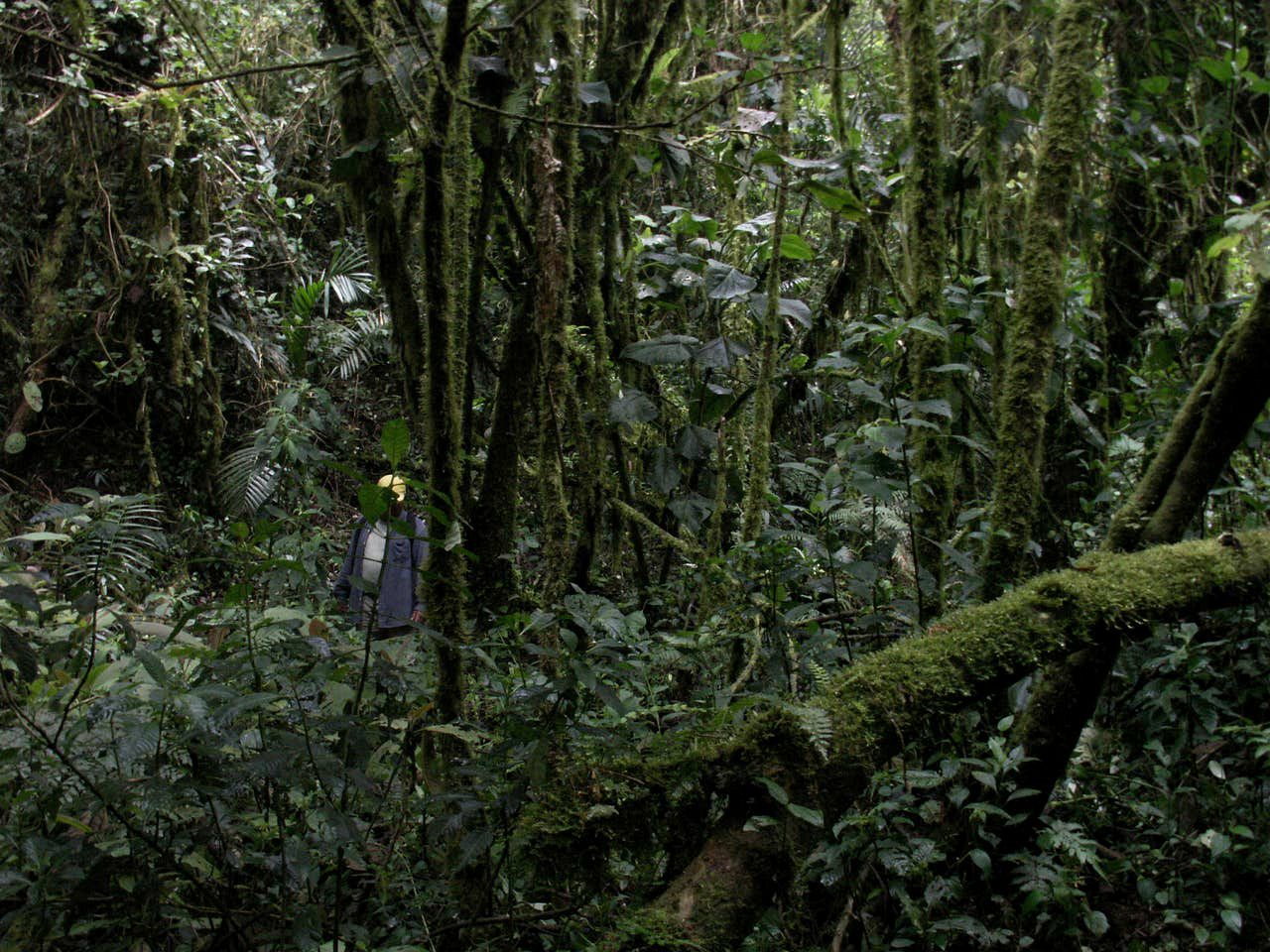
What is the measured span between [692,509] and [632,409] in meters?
0.55

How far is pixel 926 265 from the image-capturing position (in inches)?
106

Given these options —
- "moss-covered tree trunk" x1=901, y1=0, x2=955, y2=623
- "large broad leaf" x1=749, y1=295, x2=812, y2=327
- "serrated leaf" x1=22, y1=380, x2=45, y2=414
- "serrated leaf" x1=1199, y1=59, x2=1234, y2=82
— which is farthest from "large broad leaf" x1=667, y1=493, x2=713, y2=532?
"serrated leaf" x1=22, y1=380, x2=45, y2=414

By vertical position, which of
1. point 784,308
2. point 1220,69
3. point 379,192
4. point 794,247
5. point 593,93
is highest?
point 1220,69

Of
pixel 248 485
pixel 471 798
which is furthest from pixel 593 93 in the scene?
pixel 248 485

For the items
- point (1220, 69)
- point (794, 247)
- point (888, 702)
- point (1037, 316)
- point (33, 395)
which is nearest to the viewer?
point (888, 702)

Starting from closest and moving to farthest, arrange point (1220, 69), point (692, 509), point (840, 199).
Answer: point (840, 199) < point (692, 509) < point (1220, 69)

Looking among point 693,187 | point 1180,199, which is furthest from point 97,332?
point 1180,199

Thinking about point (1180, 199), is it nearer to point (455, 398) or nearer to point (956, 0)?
point (956, 0)

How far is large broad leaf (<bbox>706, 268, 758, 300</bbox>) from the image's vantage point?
9.80ft

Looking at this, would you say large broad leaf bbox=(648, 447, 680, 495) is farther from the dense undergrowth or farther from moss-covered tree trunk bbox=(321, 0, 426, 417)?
moss-covered tree trunk bbox=(321, 0, 426, 417)

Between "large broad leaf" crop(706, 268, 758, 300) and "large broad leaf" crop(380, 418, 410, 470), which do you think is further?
"large broad leaf" crop(706, 268, 758, 300)

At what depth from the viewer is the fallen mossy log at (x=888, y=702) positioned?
1.48 meters

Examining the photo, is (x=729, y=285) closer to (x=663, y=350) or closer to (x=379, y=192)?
(x=663, y=350)

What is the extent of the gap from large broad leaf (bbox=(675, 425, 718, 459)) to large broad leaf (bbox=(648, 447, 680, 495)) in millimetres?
60
